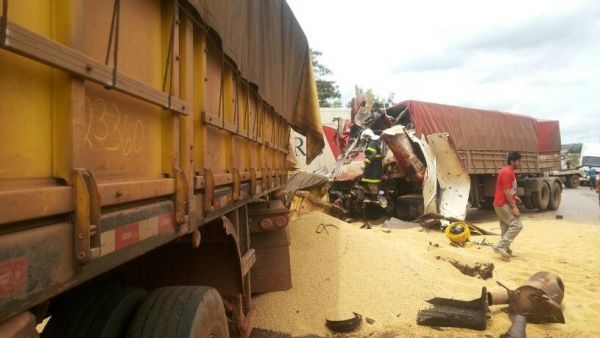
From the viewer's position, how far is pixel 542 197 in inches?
614

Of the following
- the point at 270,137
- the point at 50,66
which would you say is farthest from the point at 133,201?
the point at 270,137

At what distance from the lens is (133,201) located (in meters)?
1.50

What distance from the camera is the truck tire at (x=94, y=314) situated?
1.78 meters

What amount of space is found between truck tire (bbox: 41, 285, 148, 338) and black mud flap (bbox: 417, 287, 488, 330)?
3.36 m

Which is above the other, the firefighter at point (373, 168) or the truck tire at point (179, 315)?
the firefighter at point (373, 168)

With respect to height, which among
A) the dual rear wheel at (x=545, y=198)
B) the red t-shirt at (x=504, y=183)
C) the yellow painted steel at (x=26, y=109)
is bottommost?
the dual rear wheel at (x=545, y=198)

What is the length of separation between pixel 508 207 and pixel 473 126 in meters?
6.18

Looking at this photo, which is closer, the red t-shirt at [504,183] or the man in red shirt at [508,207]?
the man in red shirt at [508,207]

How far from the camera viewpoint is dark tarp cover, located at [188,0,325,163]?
246cm

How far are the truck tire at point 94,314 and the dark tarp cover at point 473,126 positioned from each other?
11165 mm

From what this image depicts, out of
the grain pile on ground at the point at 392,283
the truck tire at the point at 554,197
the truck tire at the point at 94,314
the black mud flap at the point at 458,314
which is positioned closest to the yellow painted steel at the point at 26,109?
the truck tire at the point at 94,314

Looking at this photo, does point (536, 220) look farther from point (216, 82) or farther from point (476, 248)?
point (216, 82)

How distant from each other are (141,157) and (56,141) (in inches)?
19.1

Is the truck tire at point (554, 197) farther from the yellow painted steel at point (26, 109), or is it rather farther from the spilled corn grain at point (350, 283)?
the yellow painted steel at point (26, 109)
